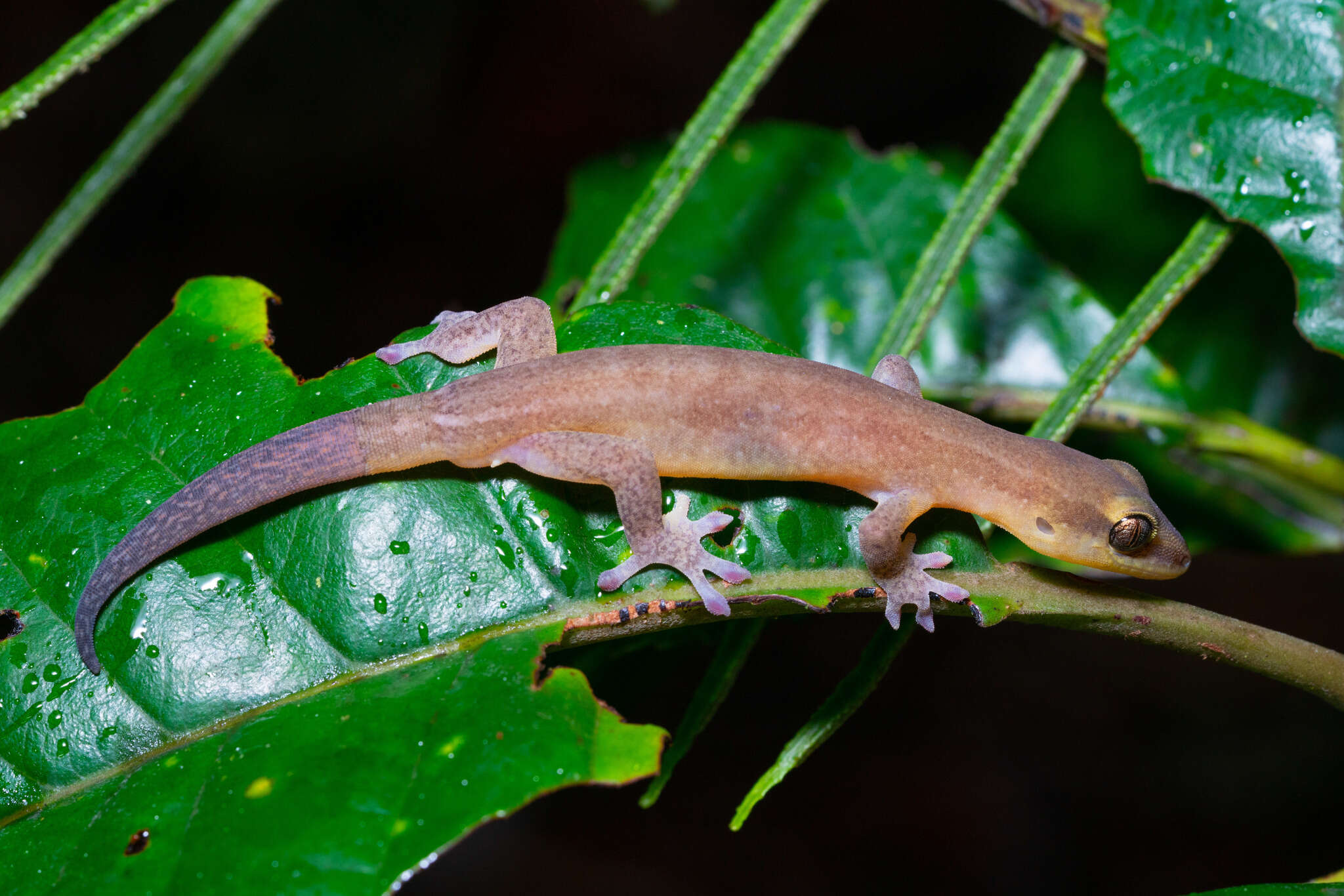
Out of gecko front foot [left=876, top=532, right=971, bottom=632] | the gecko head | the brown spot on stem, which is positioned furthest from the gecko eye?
the brown spot on stem

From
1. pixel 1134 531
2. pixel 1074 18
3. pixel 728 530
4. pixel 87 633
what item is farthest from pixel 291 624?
pixel 1074 18

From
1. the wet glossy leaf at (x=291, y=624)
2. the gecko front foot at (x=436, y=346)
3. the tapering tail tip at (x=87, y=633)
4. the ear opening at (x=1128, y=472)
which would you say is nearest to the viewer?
the wet glossy leaf at (x=291, y=624)

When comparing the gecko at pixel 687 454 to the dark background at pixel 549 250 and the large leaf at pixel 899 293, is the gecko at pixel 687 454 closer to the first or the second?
the large leaf at pixel 899 293

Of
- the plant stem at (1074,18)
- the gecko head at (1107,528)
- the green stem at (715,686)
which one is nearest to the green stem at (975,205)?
the plant stem at (1074,18)

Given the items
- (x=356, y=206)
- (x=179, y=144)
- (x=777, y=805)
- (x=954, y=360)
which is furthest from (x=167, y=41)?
(x=777, y=805)

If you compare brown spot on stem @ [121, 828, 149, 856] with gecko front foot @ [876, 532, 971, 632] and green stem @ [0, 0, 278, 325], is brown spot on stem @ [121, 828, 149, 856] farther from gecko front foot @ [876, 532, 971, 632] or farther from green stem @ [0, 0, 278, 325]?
gecko front foot @ [876, 532, 971, 632]
